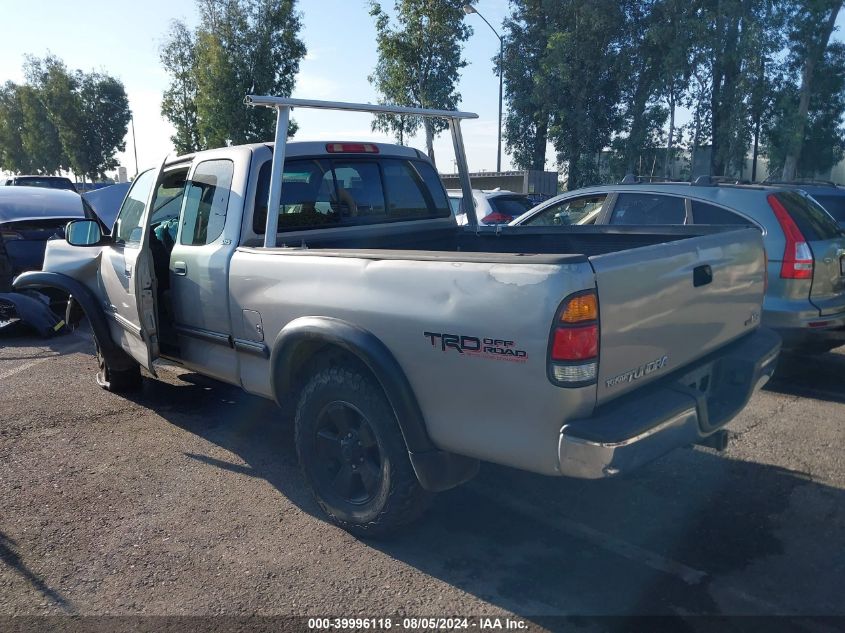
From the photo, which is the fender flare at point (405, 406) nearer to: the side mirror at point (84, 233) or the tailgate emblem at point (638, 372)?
the tailgate emblem at point (638, 372)

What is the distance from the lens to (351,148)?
4.61 m

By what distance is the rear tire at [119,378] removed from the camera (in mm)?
5828

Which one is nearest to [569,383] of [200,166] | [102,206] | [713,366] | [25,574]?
[713,366]

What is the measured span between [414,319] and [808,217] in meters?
4.42

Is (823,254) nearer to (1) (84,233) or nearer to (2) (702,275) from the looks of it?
(2) (702,275)

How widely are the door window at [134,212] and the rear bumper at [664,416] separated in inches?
144

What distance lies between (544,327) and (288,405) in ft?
Result: 6.36

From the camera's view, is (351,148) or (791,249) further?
(791,249)

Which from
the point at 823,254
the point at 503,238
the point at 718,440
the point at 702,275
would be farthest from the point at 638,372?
the point at 823,254

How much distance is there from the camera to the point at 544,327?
2480 mm

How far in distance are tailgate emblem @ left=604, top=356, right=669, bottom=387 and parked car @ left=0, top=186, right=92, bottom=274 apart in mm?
8555

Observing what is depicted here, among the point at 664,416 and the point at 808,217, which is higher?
the point at 808,217

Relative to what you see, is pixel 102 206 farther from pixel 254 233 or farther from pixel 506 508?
pixel 506 508

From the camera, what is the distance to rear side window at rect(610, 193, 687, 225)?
6.26 metres
